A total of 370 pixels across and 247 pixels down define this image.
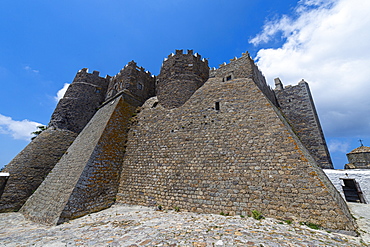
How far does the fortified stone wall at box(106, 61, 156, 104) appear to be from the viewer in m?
15.4

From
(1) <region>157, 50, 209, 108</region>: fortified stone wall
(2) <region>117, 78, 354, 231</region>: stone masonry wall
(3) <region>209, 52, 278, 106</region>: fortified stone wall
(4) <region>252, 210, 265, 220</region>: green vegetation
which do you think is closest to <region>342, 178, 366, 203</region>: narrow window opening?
(2) <region>117, 78, 354, 231</region>: stone masonry wall

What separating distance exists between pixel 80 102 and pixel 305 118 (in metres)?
24.6

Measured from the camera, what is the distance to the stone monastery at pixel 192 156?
270 inches

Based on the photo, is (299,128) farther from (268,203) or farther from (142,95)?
(142,95)

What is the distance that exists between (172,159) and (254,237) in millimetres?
6183

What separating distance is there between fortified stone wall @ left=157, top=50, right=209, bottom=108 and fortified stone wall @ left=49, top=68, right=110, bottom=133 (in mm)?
10286

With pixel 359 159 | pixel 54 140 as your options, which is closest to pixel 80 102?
pixel 54 140

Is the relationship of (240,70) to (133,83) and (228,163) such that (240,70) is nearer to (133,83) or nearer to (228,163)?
(228,163)

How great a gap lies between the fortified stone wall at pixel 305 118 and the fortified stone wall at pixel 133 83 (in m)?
14.4

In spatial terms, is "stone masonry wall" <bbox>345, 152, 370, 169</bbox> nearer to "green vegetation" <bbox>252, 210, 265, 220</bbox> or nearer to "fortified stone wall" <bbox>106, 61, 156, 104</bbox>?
"green vegetation" <bbox>252, 210, 265, 220</bbox>

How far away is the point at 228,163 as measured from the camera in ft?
27.1

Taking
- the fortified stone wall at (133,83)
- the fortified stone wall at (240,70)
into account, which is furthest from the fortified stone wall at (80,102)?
the fortified stone wall at (240,70)

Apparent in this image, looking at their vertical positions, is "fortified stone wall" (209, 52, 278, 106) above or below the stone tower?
above

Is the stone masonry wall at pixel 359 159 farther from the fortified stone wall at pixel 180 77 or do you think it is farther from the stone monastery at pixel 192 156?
the fortified stone wall at pixel 180 77
